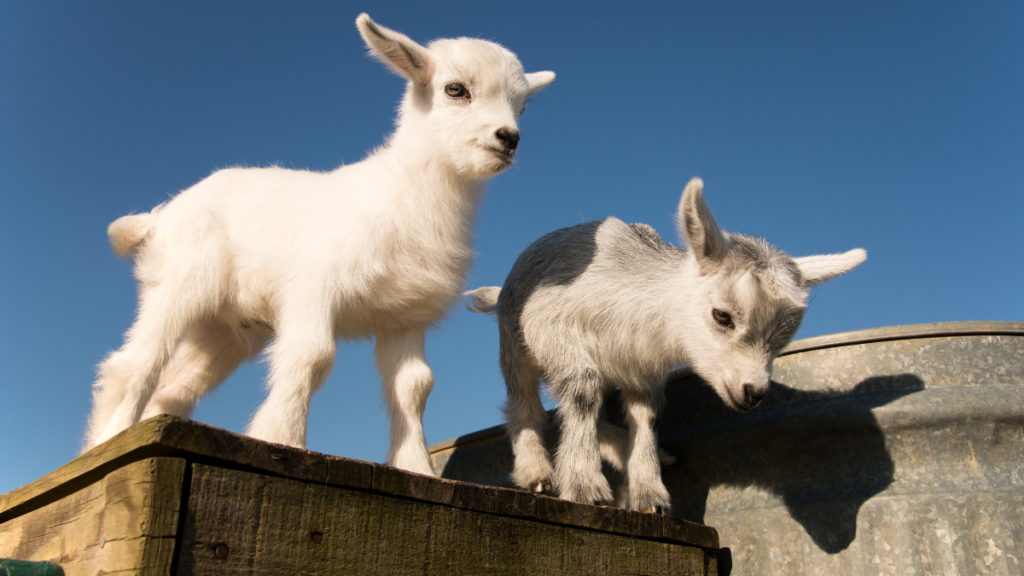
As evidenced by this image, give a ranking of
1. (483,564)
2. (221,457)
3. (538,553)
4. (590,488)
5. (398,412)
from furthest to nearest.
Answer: (398,412) < (590,488) < (538,553) < (483,564) < (221,457)

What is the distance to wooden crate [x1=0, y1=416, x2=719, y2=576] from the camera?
199cm

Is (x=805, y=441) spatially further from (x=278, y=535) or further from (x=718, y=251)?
(x=278, y=535)

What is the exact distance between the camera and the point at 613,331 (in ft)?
13.8

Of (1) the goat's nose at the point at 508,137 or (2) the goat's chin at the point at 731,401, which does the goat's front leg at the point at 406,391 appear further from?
(2) the goat's chin at the point at 731,401

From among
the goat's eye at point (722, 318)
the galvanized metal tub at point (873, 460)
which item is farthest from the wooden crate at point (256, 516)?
the goat's eye at point (722, 318)

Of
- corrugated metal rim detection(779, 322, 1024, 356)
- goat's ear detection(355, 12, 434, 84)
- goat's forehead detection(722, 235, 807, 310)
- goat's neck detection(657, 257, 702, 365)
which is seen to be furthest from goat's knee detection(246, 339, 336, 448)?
corrugated metal rim detection(779, 322, 1024, 356)

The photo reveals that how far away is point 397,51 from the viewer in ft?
13.5

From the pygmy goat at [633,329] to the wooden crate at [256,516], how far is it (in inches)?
39.7

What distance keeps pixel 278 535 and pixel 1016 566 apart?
3.26 metres

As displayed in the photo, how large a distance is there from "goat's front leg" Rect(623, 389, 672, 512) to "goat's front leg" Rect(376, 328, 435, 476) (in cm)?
110

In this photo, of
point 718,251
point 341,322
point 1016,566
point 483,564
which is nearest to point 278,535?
point 483,564

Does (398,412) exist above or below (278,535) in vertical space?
above

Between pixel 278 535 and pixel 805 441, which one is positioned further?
pixel 805 441

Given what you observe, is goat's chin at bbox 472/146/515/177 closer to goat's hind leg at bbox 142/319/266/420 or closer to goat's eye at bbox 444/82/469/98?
goat's eye at bbox 444/82/469/98
